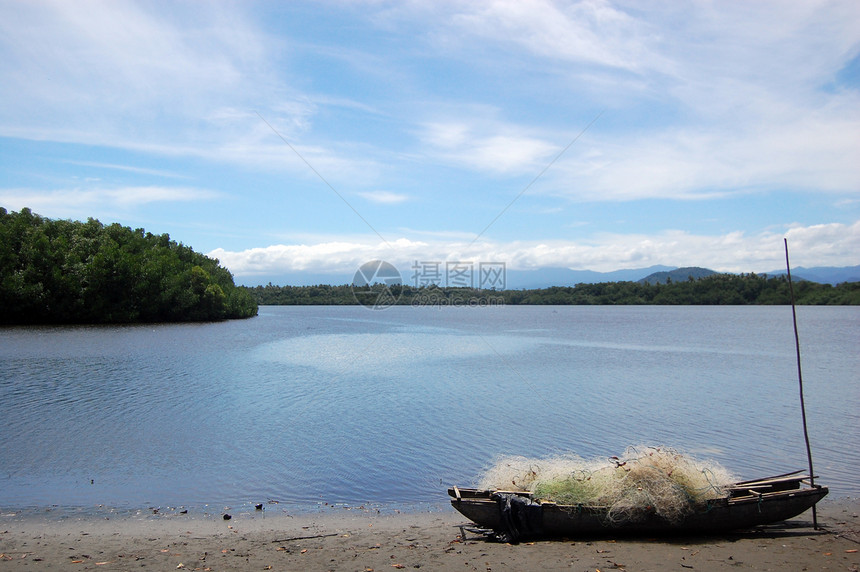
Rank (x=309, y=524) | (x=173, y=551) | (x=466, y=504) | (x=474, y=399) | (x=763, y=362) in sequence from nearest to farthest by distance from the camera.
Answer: (x=173, y=551) < (x=466, y=504) < (x=309, y=524) < (x=474, y=399) < (x=763, y=362)

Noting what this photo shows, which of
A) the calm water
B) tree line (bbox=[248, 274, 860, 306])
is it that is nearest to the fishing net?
the calm water

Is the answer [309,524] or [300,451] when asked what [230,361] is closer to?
[300,451]

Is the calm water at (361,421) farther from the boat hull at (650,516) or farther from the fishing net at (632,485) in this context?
the fishing net at (632,485)

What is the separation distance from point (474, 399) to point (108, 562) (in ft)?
46.6

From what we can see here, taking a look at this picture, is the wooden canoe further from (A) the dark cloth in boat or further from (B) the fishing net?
(B) the fishing net

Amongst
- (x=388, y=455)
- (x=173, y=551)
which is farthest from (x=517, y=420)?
(x=173, y=551)

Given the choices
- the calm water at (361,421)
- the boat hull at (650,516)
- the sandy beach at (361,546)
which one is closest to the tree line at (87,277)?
the calm water at (361,421)

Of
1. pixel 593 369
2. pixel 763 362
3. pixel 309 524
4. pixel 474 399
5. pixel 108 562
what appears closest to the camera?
pixel 108 562

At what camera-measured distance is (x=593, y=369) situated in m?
28.5

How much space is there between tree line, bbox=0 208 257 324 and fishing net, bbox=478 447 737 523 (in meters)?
63.1

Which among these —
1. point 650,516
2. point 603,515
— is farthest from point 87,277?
point 650,516

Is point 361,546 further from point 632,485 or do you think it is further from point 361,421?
point 361,421

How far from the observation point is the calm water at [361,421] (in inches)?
422

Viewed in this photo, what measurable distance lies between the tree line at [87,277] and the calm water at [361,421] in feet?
101
